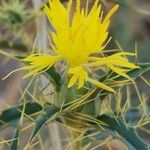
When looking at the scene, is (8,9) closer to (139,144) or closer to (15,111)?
(15,111)

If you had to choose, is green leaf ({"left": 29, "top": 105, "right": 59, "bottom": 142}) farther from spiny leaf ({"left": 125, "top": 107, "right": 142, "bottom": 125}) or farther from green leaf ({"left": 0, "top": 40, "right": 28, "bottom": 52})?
green leaf ({"left": 0, "top": 40, "right": 28, "bottom": 52})

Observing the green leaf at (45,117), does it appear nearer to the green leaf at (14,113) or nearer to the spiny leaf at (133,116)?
the green leaf at (14,113)

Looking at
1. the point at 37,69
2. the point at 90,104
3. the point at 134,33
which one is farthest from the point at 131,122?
the point at 134,33

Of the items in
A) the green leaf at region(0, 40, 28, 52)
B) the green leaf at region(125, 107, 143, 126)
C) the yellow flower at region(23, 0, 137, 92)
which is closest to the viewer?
the yellow flower at region(23, 0, 137, 92)

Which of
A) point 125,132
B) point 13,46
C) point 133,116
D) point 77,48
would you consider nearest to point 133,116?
point 133,116

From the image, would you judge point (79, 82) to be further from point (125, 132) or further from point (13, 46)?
point (13, 46)

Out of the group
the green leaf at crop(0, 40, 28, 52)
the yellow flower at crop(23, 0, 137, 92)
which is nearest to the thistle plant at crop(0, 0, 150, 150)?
the yellow flower at crop(23, 0, 137, 92)

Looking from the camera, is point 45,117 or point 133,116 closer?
point 45,117
